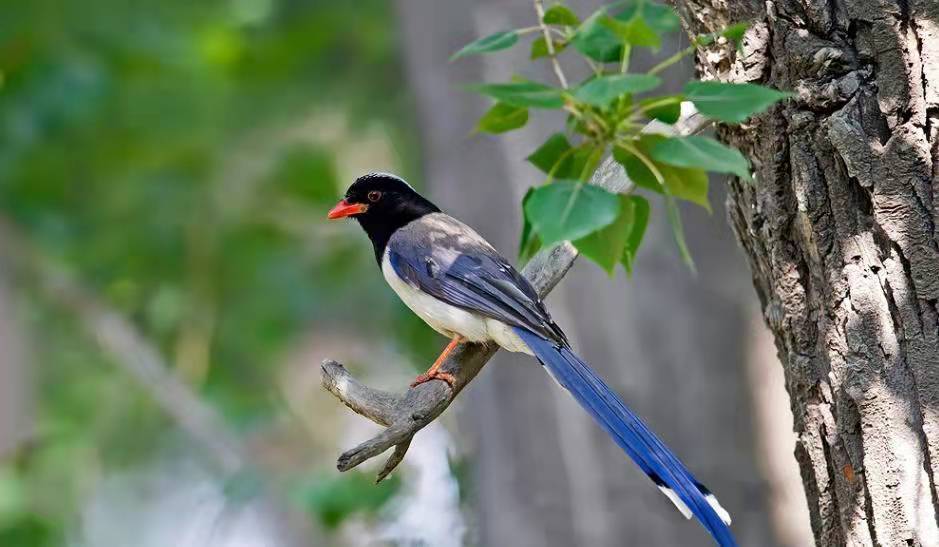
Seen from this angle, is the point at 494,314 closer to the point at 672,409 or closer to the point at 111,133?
the point at 672,409

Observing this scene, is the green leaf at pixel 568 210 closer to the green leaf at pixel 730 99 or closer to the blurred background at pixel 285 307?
the green leaf at pixel 730 99

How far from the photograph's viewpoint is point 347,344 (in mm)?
13320

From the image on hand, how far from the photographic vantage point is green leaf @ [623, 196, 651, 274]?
8.51 ft

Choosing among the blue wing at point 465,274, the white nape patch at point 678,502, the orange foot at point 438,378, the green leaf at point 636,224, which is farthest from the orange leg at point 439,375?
the green leaf at point 636,224

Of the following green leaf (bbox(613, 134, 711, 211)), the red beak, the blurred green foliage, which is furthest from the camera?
the blurred green foliage

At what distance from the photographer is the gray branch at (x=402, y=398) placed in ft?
10.2

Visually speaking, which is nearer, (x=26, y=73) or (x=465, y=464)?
(x=465, y=464)

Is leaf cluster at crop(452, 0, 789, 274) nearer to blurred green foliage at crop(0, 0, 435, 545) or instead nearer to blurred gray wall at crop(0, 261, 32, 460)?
blurred gray wall at crop(0, 261, 32, 460)

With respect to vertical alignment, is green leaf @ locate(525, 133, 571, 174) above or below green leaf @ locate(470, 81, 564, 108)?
below

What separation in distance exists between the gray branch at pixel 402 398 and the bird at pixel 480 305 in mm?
153

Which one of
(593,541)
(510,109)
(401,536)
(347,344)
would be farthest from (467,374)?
(347,344)

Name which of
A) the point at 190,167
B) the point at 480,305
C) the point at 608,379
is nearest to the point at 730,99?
the point at 480,305

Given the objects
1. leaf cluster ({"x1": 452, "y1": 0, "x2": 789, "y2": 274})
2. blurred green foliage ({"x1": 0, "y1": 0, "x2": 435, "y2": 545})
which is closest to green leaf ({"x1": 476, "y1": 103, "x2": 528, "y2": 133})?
leaf cluster ({"x1": 452, "y1": 0, "x2": 789, "y2": 274})

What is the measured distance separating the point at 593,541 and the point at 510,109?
13.1 ft
